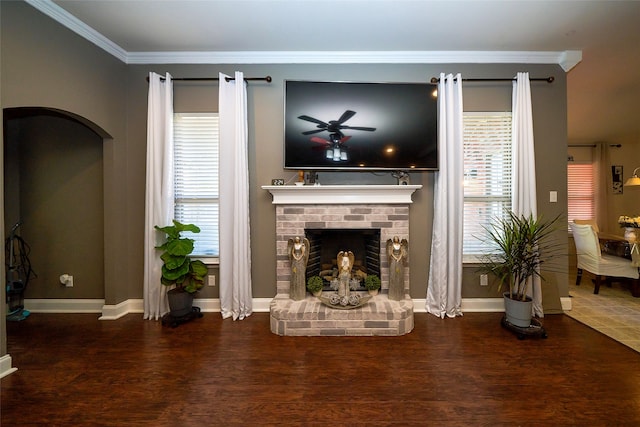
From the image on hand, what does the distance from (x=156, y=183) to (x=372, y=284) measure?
2563 millimetres

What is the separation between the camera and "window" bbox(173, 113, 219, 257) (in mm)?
3207

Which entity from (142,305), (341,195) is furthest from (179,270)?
(341,195)

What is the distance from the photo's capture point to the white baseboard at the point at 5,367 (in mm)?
2033

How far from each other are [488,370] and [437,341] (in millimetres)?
472

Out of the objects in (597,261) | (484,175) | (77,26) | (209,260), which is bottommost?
(597,261)

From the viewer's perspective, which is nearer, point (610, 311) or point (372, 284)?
point (372, 284)

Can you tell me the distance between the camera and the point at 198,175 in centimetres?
323

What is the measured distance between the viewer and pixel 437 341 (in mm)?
2514

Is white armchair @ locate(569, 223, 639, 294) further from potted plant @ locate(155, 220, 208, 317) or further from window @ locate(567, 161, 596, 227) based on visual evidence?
potted plant @ locate(155, 220, 208, 317)

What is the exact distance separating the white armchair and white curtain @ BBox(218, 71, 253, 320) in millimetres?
4588

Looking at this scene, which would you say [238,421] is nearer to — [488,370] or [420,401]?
[420,401]

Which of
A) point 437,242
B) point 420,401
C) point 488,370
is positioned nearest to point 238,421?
point 420,401

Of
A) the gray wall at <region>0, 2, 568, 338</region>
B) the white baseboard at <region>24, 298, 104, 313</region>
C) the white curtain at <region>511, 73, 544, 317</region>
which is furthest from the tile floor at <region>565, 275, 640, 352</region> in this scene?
the white baseboard at <region>24, 298, 104, 313</region>

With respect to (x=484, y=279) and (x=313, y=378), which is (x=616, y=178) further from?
(x=313, y=378)
